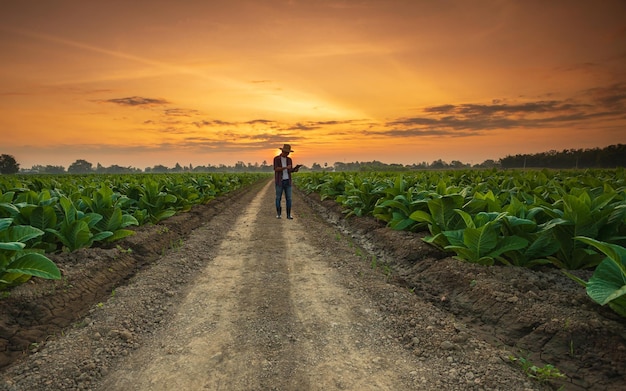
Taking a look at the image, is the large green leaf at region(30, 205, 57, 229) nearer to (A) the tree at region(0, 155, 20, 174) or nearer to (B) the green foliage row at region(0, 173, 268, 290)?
(B) the green foliage row at region(0, 173, 268, 290)

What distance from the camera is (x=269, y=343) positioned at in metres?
3.78

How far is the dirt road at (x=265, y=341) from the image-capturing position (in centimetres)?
315

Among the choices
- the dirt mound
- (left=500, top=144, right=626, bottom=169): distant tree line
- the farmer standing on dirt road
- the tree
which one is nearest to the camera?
the dirt mound

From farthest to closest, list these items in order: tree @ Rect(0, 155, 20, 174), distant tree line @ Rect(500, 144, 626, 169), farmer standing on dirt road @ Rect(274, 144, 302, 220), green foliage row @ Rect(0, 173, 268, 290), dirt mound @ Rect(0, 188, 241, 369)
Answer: tree @ Rect(0, 155, 20, 174) → distant tree line @ Rect(500, 144, 626, 169) → farmer standing on dirt road @ Rect(274, 144, 302, 220) → green foliage row @ Rect(0, 173, 268, 290) → dirt mound @ Rect(0, 188, 241, 369)

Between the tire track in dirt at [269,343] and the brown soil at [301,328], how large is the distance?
18 mm

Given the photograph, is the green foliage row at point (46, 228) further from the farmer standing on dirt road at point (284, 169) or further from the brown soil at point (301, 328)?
the farmer standing on dirt road at point (284, 169)

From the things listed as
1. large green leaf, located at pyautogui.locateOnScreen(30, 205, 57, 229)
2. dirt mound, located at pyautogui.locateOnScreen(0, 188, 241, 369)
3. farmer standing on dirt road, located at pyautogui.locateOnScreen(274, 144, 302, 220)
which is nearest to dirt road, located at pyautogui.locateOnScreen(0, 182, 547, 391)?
dirt mound, located at pyautogui.locateOnScreen(0, 188, 241, 369)

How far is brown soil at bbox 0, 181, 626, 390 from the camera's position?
317 centimetres

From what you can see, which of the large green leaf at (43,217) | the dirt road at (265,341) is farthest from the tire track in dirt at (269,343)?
the large green leaf at (43,217)

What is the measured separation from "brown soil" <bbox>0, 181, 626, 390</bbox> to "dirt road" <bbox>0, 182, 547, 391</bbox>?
18 mm

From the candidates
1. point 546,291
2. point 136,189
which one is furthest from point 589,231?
point 136,189

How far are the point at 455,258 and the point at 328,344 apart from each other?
314 cm

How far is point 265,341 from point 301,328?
51 centimetres

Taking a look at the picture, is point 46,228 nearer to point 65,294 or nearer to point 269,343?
point 65,294
